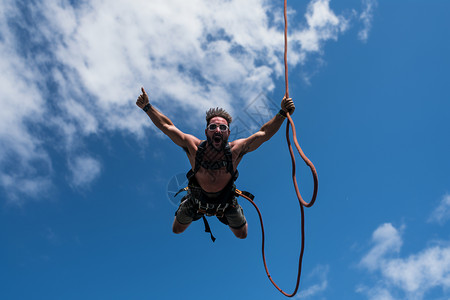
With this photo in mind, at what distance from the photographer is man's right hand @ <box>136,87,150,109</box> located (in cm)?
732

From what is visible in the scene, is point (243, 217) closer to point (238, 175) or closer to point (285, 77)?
point (238, 175)

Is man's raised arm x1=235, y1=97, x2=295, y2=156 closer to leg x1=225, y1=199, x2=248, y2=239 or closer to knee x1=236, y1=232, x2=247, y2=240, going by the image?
leg x1=225, y1=199, x2=248, y2=239

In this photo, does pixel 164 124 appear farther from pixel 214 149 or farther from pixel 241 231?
pixel 241 231

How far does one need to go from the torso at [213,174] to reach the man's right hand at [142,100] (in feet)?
4.80

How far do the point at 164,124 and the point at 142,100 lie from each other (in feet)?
2.28

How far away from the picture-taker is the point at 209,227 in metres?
9.10

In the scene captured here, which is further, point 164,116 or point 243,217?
point 243,217

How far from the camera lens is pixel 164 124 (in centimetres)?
741

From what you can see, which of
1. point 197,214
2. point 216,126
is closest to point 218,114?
point 216,126

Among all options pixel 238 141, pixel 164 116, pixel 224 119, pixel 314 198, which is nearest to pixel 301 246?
pixel 314 198

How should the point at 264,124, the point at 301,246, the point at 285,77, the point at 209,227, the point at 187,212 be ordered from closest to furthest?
the point at 285,77 → the point at 301,246 → the point at 264,124 → the point at 187,212 → the point at 209,227

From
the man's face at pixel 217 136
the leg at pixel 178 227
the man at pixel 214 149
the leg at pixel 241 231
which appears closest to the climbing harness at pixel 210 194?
the man at pixel 214 149

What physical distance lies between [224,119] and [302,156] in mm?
2898

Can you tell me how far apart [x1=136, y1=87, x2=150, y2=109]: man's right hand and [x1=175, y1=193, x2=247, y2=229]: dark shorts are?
7.87ft
